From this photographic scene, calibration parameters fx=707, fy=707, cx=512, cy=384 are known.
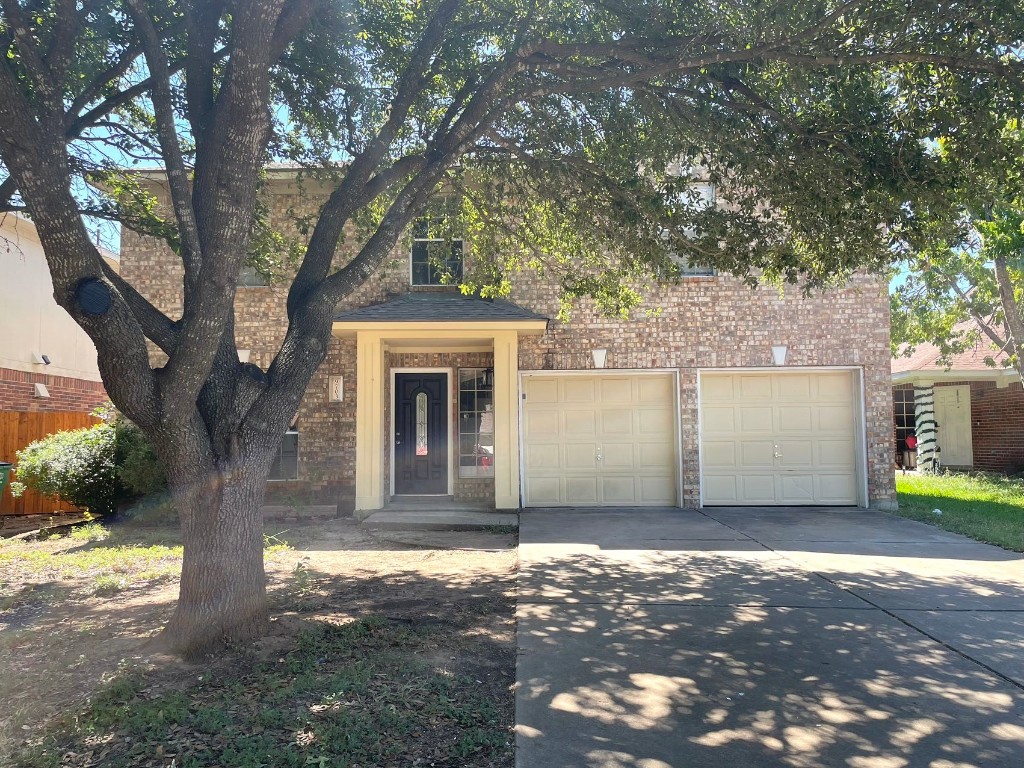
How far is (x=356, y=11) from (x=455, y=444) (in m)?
7.02

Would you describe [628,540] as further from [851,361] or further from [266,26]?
[266,26]

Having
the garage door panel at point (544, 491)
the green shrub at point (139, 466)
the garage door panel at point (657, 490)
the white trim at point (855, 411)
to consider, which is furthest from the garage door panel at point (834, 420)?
the green shrub at point (139, 466)

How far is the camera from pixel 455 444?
12.4 meters

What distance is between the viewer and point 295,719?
12.3 ft

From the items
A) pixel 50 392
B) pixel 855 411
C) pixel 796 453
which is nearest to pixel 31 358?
pixel 50 392

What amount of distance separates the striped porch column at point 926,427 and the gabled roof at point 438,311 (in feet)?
47.5

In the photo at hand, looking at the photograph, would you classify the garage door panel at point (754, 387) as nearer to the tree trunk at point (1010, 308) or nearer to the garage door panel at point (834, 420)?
the garage door panel at point (834, 420)

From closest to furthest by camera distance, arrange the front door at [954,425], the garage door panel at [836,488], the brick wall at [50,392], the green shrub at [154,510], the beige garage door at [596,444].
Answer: the green shrub at [154,510], the garage door panel at [836,488], the beige garage door at [596,444], the brick wall at [50,392], the front door at [954,425]

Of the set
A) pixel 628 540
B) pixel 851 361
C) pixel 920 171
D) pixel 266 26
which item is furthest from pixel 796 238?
pixel 266 26

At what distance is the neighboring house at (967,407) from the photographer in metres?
17.8

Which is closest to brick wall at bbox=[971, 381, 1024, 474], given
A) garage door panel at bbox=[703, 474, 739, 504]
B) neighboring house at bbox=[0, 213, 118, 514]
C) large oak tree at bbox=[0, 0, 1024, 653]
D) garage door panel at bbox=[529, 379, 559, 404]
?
garage door panel at bbox=[703, 474, 739, 504]

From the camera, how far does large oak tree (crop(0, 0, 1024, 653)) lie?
15.2 feet

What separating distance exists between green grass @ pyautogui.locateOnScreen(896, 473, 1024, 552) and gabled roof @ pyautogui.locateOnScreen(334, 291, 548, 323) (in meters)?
6.77

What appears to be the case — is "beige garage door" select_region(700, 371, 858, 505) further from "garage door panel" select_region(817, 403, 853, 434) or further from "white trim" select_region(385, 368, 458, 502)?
"white trim" select_region(385, 368, 458, 502)
